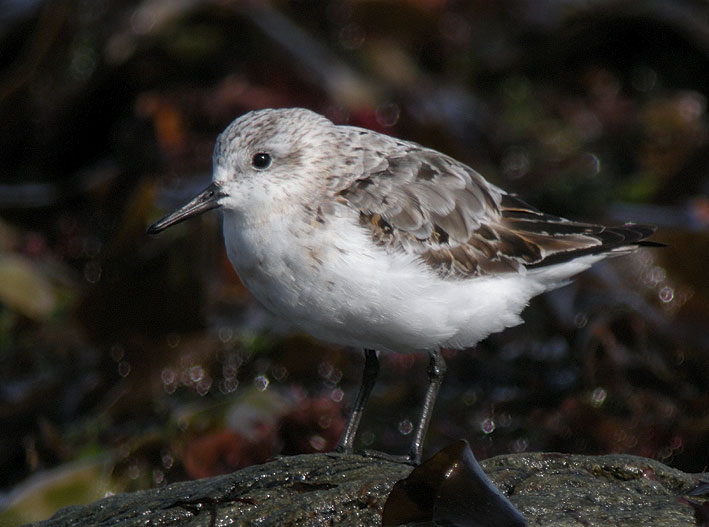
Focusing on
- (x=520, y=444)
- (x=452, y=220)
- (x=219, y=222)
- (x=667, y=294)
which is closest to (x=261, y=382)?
(x=219, y=222)

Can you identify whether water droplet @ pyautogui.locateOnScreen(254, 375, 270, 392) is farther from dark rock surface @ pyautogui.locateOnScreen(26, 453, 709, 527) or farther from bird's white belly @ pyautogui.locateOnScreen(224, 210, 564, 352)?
dark rock surface @ pyautogui.locateOnScreen(26, 453, 709, 527)

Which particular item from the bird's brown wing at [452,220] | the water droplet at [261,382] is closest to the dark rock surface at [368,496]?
the bird's brown wing at [452,220]

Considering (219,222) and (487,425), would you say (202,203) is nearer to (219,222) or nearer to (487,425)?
(487,425)

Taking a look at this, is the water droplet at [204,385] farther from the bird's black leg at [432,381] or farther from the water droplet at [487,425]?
the bird's black leg at [432,381]

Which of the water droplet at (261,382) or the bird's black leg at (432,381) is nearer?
the bird's black leg at (432,381)

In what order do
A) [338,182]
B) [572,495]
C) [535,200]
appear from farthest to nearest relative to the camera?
[535,200] < [338,182] < [572,495]

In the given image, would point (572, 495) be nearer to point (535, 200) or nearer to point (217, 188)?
point (217, 188)

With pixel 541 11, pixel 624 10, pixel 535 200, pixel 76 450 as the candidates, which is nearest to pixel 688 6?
pixel 624 10
